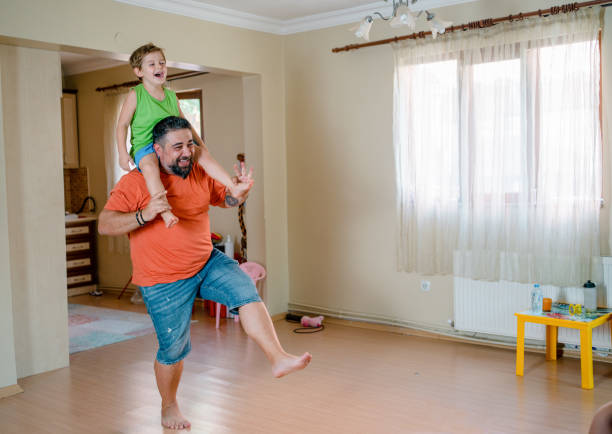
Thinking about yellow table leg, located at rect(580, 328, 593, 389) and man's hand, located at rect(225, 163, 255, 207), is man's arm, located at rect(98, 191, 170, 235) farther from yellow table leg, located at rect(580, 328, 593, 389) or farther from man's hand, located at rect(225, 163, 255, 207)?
yellow table leg, located at rect(580, 328, 593, 389)

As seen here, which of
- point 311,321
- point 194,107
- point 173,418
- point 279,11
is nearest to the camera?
point 173,418

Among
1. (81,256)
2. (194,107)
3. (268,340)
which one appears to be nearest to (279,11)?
(194,107)

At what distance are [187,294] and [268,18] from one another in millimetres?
3384

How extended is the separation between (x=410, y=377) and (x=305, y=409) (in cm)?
89

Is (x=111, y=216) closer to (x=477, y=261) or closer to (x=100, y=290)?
(x=477, y=261)

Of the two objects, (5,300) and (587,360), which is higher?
(5,300)

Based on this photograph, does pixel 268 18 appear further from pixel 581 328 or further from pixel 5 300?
pixel 581 328

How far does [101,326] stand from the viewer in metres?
5.77

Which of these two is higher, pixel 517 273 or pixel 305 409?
pixel 517 273

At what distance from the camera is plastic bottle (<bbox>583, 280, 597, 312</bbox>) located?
4125mm

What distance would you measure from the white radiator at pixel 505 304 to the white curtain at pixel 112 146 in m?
4.05

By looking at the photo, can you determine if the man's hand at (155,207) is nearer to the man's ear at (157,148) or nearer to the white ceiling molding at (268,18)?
the man's ear at (157,148)

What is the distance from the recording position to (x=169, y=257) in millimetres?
2990

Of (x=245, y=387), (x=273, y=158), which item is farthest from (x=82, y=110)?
(x=245, y=387)
